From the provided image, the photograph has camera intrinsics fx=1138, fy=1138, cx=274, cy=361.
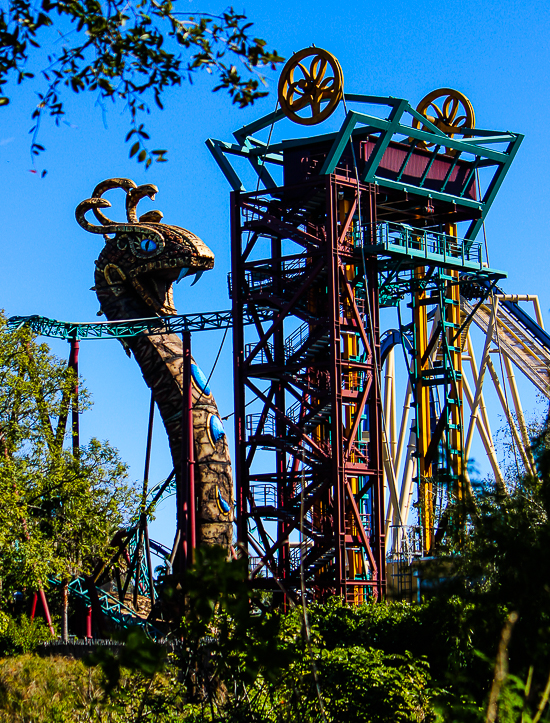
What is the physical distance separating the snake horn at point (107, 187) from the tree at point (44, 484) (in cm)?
682

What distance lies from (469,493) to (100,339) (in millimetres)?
22815

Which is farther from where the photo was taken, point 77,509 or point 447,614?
point 77,509

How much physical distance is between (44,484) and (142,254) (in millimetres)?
8829

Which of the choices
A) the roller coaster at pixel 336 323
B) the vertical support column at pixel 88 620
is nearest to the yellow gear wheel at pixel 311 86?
the roller coaster at pixel 336 323

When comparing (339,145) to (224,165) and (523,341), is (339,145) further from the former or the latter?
(523,341)

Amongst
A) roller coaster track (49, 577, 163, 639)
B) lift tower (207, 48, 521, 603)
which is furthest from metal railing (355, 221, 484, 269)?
roller coaster track (49, 577, 163, 639)

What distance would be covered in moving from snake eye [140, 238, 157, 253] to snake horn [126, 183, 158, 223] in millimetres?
1196

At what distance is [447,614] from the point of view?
15109 mm

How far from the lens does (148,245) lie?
107 feet

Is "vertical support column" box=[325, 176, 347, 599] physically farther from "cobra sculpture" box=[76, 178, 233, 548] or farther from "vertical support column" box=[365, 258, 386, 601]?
"cobra sculpture" box=[76, 178, 233, 548]

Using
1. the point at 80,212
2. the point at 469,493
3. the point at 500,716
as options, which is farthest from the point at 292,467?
the point at 500,716

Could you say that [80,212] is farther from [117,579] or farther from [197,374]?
[117,579]

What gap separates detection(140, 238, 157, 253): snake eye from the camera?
32.7 m

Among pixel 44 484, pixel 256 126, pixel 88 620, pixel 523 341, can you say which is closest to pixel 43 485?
pixel 44 484
